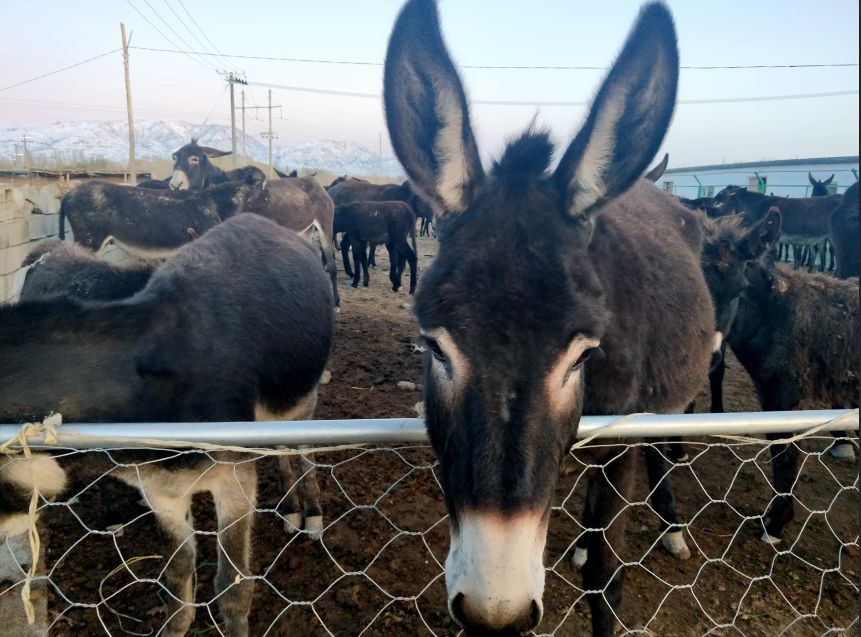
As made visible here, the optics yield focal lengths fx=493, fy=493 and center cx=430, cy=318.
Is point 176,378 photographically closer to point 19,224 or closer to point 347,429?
point 347,429

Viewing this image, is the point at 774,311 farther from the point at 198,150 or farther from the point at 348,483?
the point at 198,150

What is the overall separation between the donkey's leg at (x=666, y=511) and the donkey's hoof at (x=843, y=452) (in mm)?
2218

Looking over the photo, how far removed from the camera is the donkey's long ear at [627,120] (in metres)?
1.59

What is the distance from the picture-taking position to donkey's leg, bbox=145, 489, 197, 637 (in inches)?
104

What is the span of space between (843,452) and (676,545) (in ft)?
8.56

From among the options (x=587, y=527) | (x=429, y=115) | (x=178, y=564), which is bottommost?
(x=178, y=564)

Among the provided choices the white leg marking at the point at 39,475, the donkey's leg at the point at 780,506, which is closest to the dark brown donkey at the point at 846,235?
the donkey's leg at the point at 780,506

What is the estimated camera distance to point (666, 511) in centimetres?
390

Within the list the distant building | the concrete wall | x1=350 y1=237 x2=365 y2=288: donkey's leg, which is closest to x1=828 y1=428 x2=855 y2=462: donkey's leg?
the concrete wall

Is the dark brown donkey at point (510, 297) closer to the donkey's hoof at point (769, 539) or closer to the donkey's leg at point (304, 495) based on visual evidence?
the donkey's leg at point (304, 495)

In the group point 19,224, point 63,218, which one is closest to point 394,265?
point 63,218

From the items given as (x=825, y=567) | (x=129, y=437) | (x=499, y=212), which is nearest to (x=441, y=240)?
(x=499, y=212)

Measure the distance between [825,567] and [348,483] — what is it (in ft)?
12.1

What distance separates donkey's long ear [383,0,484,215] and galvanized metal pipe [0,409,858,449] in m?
0.84
